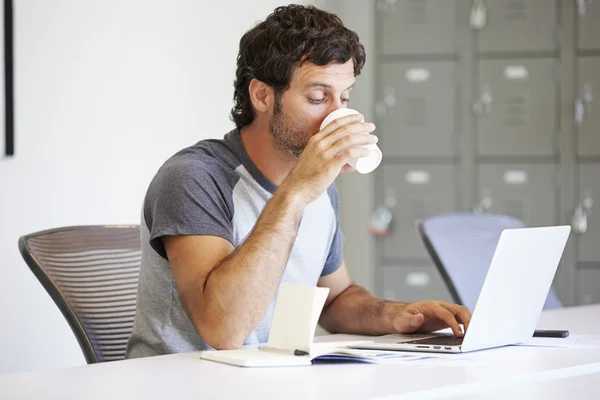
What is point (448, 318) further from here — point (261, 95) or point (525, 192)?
point (525, 192)

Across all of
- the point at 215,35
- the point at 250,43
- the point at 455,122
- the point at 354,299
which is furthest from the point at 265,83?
the point at 455,122

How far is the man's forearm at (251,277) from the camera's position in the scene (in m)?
1.45

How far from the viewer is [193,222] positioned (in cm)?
153

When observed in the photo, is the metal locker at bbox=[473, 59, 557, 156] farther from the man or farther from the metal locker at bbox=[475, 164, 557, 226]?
the man

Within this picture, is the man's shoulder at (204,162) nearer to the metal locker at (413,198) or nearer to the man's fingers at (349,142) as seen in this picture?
the man's fingers at (349,142)

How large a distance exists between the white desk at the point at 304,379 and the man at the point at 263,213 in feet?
0.63

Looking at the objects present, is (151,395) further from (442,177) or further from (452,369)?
(442,177)

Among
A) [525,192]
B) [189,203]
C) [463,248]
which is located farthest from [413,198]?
[189,203]

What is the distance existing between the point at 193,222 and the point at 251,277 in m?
0.14

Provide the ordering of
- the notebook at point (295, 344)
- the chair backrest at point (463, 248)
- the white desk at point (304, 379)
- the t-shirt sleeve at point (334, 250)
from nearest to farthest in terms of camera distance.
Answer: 1. the white desk at point (304, 379)
2. the notebook at point (295, 344)
3. the t-shirt sleeve at point (334, 250)
4. the chair backrest at point (463, 248)

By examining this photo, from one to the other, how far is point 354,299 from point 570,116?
2689 millimetres

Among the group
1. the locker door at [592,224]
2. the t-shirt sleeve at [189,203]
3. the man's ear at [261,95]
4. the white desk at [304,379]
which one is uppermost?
the man's ear at [261,95]

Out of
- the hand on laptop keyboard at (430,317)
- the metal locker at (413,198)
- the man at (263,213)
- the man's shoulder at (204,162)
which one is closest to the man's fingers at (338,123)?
the man at (263,213)

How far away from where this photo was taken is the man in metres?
1.49
